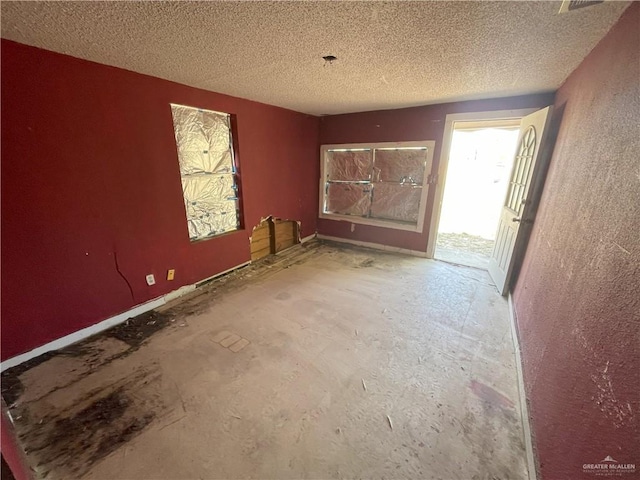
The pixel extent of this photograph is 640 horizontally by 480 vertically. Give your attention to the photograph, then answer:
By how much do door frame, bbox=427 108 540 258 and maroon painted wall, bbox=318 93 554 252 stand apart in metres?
0.05

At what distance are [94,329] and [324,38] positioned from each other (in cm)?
277

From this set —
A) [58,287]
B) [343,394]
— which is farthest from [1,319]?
[343,394]

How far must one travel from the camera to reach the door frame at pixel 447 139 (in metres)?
2.96

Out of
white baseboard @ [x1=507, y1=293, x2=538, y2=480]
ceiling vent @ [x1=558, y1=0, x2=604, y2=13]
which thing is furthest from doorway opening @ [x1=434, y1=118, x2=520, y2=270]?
ceiling vent @ [x1=558, y1=0, x2=604, y2=13]

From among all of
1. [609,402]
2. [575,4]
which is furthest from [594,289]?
[575,4]

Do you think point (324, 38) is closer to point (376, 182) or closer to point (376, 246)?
point (376, 182)

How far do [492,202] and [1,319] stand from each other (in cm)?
725

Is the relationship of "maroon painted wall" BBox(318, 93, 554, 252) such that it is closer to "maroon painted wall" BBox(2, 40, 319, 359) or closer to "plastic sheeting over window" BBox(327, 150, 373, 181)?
"plastic sheeting over window" BBox(327, 150, 373, 181)

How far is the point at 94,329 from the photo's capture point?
2133mm

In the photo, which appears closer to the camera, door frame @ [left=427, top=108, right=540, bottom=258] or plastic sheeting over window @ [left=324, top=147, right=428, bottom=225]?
door frame @ [left=427, top=108, right=540, bottom=258]

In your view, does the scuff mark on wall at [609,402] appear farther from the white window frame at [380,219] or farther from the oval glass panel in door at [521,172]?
the white window frame at [380,219]

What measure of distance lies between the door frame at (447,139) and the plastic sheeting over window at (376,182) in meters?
0.23

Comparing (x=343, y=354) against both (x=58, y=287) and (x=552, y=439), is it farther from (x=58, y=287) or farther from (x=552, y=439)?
(x=58, y=287)

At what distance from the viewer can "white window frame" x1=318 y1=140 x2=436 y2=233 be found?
361 cm
